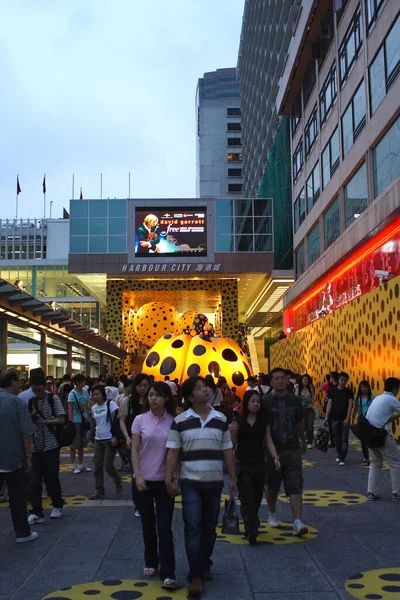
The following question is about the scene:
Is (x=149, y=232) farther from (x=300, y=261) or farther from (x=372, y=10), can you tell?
(x=372, y=10)

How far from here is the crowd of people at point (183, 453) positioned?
5035 millimetres

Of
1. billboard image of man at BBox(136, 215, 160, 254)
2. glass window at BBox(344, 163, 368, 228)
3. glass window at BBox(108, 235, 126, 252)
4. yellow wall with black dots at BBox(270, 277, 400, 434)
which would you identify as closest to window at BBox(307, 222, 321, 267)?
yellow wall with black dots at BBox(270, 277, 400, 434)

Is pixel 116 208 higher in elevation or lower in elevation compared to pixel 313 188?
higher

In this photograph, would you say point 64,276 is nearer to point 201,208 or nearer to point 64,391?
point 201,208

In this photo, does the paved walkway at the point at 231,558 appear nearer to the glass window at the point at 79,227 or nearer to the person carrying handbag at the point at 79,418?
the person carrying handbag at the point at 79,418

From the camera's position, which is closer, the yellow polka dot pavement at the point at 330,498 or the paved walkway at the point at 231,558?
the paved walkway at the point at 231,558

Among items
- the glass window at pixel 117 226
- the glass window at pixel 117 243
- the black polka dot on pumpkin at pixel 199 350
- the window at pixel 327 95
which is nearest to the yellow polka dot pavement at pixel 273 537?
the black polka dot on pumpkin at pixel 199 350

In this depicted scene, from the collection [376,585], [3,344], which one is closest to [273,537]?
[376,585]

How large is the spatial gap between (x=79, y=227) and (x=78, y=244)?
109 centimetres

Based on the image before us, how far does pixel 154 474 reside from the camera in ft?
17.2

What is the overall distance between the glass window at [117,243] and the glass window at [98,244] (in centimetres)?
31

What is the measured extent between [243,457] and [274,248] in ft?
119

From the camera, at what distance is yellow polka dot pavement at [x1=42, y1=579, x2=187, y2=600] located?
4746 millimetres

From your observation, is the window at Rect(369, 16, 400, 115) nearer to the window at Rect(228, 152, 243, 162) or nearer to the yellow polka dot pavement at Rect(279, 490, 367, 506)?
the yellow polka dot pavement at Rect(279, 490, 367, 506)
